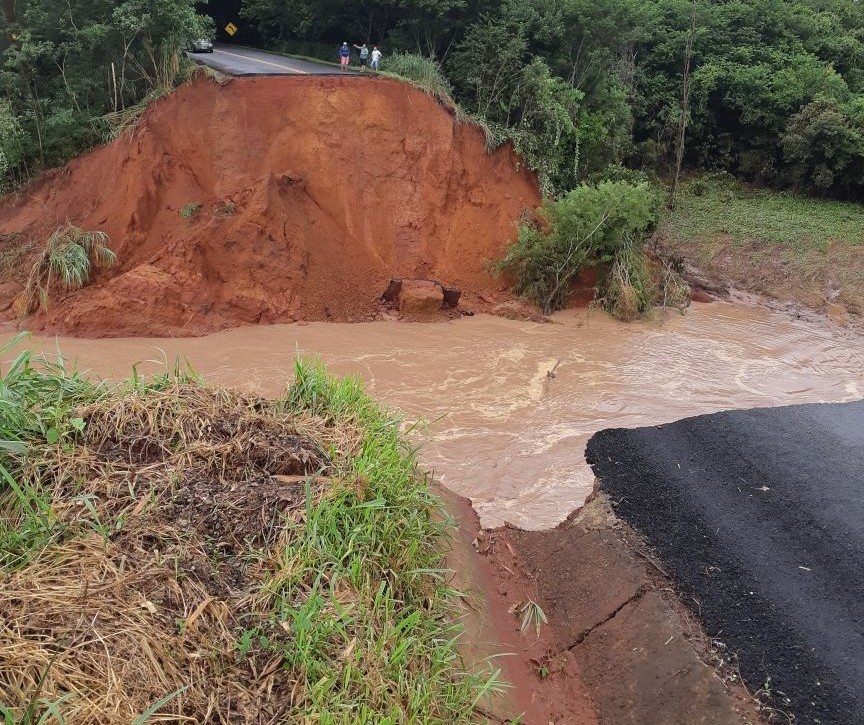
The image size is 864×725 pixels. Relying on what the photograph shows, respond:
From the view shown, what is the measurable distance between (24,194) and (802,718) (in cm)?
1346

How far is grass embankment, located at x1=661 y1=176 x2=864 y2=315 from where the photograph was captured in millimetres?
13844

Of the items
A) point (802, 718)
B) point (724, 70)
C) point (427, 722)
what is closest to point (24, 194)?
point (427, 722)

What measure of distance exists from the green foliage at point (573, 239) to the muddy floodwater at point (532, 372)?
712mm

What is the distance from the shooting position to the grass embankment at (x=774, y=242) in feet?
45.4

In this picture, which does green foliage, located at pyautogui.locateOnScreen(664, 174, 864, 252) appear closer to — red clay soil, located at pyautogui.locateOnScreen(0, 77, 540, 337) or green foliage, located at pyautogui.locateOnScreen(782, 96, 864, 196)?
green foliage, located at pyautogui.locateOnScreen(782, 96, 864, 196)

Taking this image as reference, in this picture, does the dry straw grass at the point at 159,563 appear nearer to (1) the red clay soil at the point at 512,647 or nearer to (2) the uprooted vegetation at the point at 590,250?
(1) the red clay soil at the point at 512,647

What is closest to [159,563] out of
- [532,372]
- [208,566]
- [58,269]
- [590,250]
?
[208,566]

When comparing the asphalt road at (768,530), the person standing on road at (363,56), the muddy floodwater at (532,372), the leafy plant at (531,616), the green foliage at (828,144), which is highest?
the person standing on road at (363,56)

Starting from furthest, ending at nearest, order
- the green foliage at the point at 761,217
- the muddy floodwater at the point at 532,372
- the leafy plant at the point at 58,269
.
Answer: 1. the green foliage at the point at 761,217
2. the leafy plant at the point at 58,269
3. the muddy floodwater at the point at 532,372

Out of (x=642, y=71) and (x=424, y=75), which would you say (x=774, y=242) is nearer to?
(x=642, y=71)

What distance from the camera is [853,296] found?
1334 cm

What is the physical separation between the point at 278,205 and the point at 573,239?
16.6 ft

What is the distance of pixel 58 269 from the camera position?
10.7 meters

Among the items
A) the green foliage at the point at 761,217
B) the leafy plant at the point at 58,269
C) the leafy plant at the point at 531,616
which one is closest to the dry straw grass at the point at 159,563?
the leafy plant at the point at 531,616
